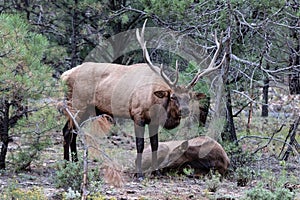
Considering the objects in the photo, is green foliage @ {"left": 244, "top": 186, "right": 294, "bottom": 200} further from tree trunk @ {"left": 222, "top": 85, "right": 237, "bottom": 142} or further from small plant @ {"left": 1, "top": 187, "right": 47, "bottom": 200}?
tree trunk @ {"left": 222, "top": 85, "right": 237, "bottom": 142}

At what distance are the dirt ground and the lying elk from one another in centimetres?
44

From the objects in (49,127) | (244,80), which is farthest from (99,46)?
(49,127)

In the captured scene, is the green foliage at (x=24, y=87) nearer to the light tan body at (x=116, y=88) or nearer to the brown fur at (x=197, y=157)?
the light tan body at (x=116, y=88)

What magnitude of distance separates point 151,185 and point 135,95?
1614mm

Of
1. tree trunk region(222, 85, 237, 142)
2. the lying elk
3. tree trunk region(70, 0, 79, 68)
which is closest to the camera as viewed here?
the lying elk

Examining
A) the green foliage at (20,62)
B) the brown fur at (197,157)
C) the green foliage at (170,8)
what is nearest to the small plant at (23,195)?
the green foliage at (20,62)

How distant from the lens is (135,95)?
8461 millimetres

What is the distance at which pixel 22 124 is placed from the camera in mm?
7750

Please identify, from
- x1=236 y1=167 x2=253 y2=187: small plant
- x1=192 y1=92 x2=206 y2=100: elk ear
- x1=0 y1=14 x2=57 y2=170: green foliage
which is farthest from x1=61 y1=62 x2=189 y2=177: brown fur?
x1=236 y1=167 x2=253 y2=187: small plant

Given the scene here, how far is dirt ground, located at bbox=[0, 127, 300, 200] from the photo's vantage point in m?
6.40

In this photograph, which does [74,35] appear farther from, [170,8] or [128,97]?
[128,97]

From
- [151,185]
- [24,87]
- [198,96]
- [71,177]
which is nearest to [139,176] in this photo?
[151,185]

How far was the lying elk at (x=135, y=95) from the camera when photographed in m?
8.01

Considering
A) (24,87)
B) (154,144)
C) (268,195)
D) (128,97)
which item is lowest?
(268,195)
